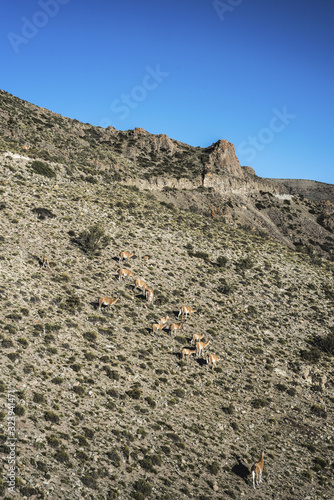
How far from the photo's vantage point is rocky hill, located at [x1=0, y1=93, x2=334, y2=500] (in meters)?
15.4

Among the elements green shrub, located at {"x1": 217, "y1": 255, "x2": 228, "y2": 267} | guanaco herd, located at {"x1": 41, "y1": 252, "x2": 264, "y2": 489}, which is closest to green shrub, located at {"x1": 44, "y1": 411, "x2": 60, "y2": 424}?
guanaco herd, located at {"x1": 41, "y1": 252, "x2": 264, "y2": 489}

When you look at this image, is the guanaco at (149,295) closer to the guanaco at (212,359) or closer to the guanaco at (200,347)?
the guanaco at (200,347)

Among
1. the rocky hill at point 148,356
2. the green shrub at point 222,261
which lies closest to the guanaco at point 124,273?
the rocky hill at point 148,356

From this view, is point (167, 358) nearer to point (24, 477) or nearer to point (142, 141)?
point (24, 477)

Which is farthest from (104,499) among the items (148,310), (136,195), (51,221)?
(136,195)

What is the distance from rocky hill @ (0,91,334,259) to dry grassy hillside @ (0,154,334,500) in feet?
82.4

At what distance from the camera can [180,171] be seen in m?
84.9

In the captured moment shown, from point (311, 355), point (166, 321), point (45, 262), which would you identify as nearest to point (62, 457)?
point (166, 321)

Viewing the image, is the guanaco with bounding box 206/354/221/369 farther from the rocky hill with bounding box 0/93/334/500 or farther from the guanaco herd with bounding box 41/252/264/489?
the rocky hill with bounding box 0/93/334/500

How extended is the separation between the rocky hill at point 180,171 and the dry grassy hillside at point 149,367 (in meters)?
25.1

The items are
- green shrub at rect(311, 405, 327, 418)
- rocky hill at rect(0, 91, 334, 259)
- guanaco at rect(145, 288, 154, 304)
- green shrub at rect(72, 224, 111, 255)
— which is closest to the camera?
green shrub at rect(311, 405, 327, 418)

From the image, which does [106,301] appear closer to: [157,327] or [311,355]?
[157,327]

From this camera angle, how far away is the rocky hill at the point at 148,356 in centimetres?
1543

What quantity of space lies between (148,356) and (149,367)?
1022 millimetres
